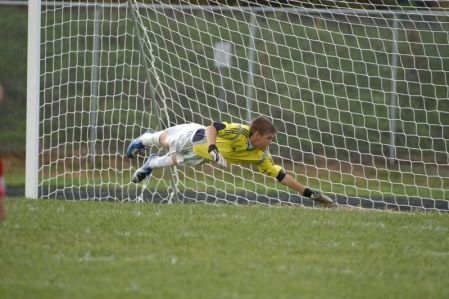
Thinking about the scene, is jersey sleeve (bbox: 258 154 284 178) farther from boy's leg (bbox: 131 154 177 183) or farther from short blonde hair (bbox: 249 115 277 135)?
boy's leg (bbox: 131 154 177 183)

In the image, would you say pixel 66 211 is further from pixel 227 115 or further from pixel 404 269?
pixel 227 115

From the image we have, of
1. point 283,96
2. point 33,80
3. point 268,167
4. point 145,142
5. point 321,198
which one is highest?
point 33,80

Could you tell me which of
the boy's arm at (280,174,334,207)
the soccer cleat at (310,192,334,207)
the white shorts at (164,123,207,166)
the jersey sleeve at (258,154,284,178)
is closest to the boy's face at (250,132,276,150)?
the jersey sleeve at (258,154,284,178)

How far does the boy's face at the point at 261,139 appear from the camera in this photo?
11.1 metres

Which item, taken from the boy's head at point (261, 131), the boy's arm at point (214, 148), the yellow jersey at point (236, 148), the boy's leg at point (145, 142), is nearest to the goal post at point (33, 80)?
the boy's leg at point (145, 142)

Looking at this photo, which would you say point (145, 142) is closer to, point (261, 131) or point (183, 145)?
point (183, 145)

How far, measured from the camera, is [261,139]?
11.1 metres

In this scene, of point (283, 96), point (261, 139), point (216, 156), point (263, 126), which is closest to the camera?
point (216, 156)

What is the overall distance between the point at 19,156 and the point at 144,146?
596 centimetres

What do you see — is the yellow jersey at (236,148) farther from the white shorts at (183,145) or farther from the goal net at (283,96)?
the goal net at (283,96)

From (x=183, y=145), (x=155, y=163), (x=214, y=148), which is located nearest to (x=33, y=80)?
(x=155, y=163)

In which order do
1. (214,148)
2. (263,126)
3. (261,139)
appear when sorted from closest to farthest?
(214,148), (263,126), (261,139)

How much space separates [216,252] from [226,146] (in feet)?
12.3

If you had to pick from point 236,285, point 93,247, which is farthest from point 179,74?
point 236,285
